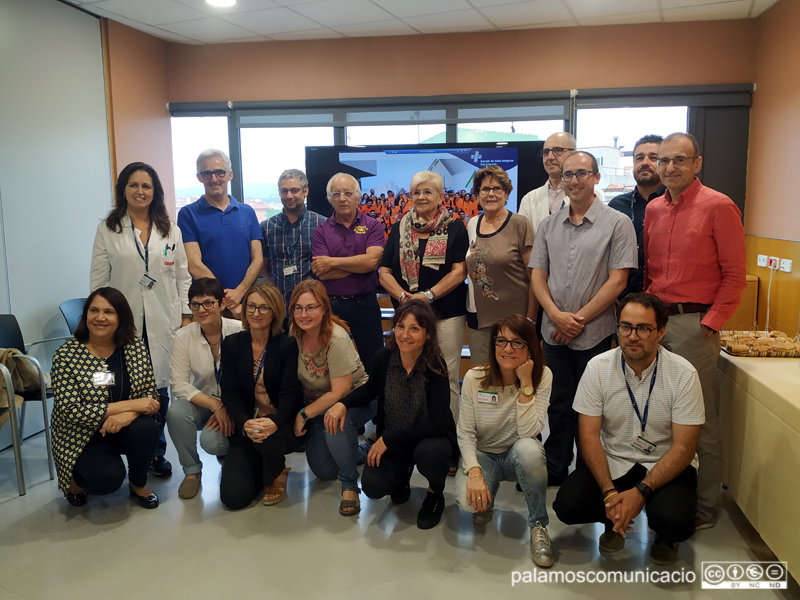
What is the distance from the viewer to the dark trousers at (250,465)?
106 inches

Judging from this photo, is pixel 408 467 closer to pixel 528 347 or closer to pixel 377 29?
pixel 528 347

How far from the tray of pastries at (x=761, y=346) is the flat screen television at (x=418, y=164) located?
7.52 feet

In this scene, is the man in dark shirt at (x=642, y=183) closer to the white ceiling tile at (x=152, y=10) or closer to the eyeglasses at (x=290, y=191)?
the eyeglasses at (x=290, y=191)

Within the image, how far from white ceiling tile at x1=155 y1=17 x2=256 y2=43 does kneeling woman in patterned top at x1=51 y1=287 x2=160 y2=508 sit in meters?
3.02

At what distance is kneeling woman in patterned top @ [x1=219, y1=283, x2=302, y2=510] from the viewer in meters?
2.72

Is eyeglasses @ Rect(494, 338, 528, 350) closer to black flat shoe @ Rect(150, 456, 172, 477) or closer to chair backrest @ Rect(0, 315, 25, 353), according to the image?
black flat shoe @ Rect(150, 456, 172, 477)

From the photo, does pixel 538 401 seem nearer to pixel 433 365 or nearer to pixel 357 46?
pixel 433 365

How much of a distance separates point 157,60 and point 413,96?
237 cm

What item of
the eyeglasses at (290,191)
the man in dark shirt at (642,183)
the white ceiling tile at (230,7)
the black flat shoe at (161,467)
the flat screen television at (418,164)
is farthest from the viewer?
the flat screen television at (418,164)

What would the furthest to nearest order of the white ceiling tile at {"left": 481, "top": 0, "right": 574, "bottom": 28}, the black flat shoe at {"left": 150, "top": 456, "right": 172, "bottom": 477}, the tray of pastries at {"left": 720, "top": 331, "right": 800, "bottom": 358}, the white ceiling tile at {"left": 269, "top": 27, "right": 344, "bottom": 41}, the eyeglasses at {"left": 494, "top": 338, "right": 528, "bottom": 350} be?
the white ceiling tile at {"left": 269, "top": 27, "right": 344, "bottom": 41} → the white ceiling tile at {"left": 481, "top": 0, "right": 574, "bottom": 28} → the black flat shoe at {"left": 150, "top": 456, "right": 172, "bottom": 477} → the tray of pastries at {"left": 720, "top": 331, "right": 800, "bottom": 358} → the eyeglasses at {"left": 494, "top": 338, "right": 528, "bottom": 350}

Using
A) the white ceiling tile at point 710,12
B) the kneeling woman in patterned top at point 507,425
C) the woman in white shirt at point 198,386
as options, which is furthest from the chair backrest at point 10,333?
the white ceiling tile at point 710,12

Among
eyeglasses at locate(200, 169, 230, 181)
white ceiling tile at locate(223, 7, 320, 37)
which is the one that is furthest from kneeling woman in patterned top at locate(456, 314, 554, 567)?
white ceiling tile at locate(223, 7, 320, 37)

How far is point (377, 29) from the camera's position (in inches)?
196

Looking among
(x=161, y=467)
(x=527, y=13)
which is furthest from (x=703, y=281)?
(x=527, y=13)
